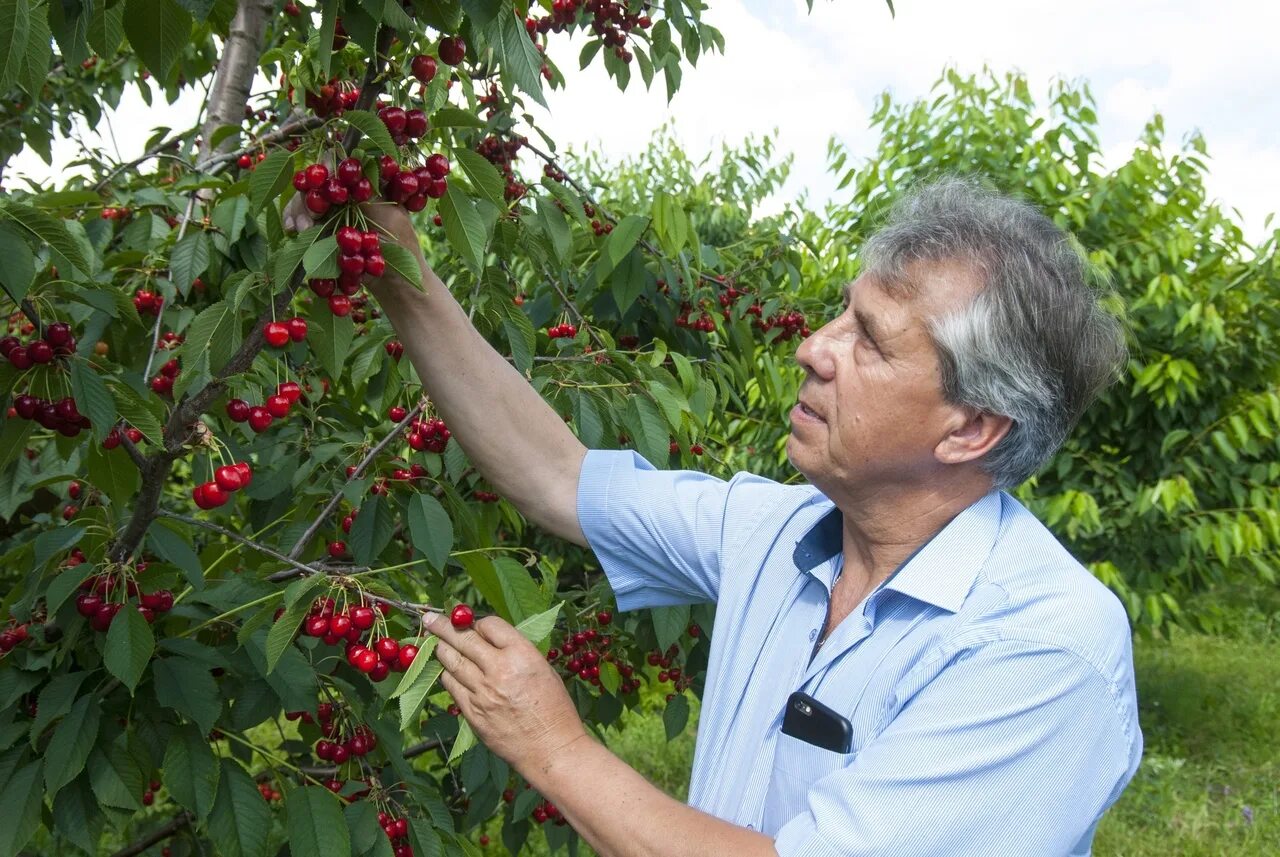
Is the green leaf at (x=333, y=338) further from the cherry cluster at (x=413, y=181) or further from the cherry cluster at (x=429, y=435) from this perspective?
the cherry cluster at (x=429, y=435)

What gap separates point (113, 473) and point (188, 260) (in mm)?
735

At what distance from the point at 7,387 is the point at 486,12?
0.93 metres

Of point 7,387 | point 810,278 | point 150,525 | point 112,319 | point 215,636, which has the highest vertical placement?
point 810,278

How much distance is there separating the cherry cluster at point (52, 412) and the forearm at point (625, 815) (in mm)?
858

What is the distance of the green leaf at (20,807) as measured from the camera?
1.74 metres

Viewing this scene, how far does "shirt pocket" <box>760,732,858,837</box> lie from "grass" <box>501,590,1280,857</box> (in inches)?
131

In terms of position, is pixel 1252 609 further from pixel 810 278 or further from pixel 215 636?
pixel 215 636

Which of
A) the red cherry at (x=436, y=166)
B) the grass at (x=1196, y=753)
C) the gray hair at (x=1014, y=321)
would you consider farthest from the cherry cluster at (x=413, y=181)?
the grass at (x=1196, y=753)

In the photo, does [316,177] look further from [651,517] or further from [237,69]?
[237,69]

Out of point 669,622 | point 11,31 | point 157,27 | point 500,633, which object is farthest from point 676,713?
point 11,31

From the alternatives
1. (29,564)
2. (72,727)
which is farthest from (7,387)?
(29,564)

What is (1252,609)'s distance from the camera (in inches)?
347

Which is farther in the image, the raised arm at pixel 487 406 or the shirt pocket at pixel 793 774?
the raised arm at pixel 487 406

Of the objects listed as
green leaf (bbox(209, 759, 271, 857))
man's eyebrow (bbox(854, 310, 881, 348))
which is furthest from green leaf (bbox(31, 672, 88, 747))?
man's eyebrow (bbox(854, 310, 881, 348))
